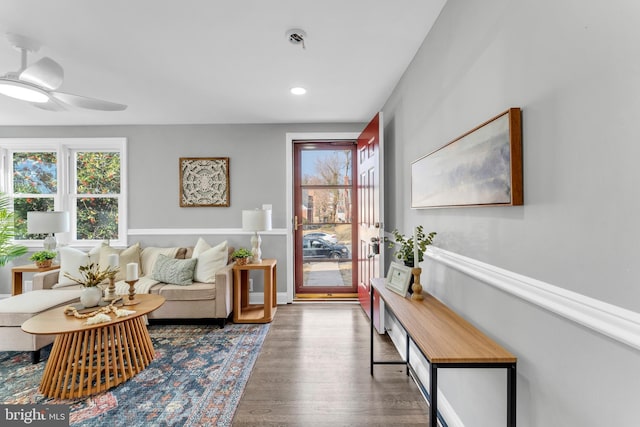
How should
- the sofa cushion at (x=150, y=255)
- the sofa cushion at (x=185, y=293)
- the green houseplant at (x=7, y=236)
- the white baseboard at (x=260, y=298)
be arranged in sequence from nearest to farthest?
the sofa cushion at (x=185, y=293) < the sofa cushion at (x=150, y=255) < the green houseplant at (x=7, y=236) < the white baseboard at (x=260, y=298)

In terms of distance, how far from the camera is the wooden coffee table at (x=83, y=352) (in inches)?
77.1

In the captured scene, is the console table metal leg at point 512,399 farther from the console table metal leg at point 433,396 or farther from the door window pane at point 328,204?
the door window pane at point 328,204

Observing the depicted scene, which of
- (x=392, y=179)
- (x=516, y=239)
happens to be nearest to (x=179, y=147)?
(x=392, y=179)

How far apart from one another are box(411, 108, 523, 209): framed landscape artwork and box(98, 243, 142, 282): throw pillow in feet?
11.4

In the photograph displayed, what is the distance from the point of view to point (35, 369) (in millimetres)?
2328

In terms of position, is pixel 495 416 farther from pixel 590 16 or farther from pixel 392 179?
pixel 392 179

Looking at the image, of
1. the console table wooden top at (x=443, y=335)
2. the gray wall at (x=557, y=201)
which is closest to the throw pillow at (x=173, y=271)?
the console table wooden top at (x=443, y=335)

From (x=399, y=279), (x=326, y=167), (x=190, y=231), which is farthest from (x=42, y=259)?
(x=399, y=279)

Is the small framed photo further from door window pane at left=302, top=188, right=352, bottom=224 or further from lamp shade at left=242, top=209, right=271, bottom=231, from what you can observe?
door window pane at left=302, top=188, right=352, bottom=224

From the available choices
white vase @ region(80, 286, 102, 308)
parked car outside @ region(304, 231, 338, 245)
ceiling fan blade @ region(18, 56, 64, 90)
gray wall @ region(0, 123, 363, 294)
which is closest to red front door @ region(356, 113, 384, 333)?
parked car outside @ region(304, 231, 338, 245)

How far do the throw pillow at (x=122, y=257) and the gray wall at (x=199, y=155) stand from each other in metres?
0.30

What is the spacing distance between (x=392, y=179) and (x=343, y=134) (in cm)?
123

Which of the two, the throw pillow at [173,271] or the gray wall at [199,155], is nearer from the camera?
the throw pillow at [173,271]

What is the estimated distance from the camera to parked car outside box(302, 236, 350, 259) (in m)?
4.19
